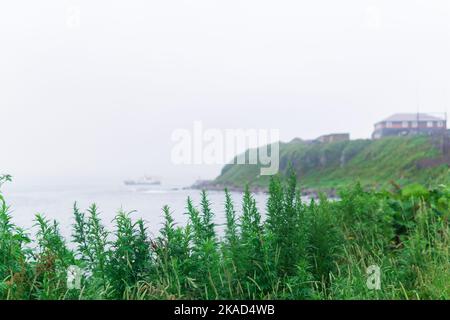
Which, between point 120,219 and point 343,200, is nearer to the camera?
point 120,219

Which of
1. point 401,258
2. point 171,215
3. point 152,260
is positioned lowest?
point 401,258

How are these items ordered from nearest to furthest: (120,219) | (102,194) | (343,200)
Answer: (120,219) → (102,194) → (343,200)

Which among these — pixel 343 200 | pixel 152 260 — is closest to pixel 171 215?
pixel 152 260

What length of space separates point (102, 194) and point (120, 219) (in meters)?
1.18

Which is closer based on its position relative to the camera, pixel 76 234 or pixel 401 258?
pixel 76 234
